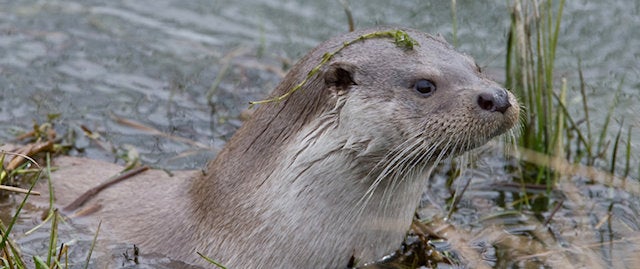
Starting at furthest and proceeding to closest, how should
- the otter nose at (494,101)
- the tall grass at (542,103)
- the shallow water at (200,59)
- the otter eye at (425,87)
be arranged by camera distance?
the shallow water at (200,59), the tall grass at (542,103), the otter eye at (425,87), the otter nose at (494,101)

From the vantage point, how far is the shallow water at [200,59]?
6.11 meters

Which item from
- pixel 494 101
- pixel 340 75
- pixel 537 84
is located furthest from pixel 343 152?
pixel 537 84

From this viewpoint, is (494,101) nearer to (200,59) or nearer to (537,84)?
(537,84)

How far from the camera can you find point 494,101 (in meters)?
3.89

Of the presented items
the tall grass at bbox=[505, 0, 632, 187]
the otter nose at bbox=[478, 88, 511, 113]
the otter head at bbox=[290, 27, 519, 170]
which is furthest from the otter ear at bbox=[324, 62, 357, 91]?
the tall grass at bbox=[505, 0, 632, 187]

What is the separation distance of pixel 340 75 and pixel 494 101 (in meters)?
0.58

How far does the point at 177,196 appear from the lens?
4684 millimetres

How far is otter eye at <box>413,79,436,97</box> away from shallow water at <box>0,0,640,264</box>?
147 centimetres

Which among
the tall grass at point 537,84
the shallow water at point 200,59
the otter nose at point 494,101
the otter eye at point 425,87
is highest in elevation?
the otter nose at point 494,101

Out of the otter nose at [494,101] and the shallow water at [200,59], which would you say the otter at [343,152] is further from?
the shallow water at [200,59]

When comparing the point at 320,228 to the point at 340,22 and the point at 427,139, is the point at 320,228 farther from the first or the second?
the point at 340,22

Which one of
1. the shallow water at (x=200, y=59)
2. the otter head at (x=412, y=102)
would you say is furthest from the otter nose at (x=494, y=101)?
the shallow water at (x=200, y=59)

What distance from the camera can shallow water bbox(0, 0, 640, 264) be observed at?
20.0 feet

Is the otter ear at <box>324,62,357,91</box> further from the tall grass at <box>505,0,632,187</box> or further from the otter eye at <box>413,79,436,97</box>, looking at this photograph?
the tall grass at <box>505,0,632,187</box>
